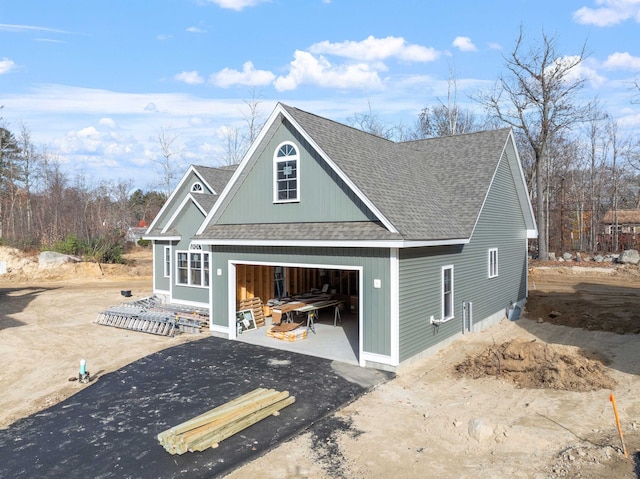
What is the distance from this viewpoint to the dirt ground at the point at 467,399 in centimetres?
654

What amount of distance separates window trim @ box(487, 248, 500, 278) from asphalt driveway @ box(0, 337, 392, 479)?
7.81 meters

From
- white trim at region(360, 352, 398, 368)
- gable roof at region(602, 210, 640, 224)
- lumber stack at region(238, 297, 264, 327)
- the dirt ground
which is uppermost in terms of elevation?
gable roof at region(602, 210, 640, 224)

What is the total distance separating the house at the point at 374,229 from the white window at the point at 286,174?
32 millimetres

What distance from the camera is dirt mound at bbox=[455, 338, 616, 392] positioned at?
9.73m

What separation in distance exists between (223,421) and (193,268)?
41.4 feet

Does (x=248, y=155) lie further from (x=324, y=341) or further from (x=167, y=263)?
(x=167, y=263)

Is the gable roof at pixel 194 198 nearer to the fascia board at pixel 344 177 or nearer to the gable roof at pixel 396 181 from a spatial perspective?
the gable roof at pixel 396 181

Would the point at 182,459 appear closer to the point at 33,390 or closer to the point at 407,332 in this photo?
the point at 33,390

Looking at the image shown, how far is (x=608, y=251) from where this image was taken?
39469 mm

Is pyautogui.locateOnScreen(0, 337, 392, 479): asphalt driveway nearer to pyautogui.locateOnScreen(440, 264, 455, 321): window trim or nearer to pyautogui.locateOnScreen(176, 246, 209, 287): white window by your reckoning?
pyautogui.locateOnScreen(440, 264, 455, 321): window trim

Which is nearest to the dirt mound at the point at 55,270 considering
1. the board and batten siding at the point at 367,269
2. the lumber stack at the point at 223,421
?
the board and batten siding at the point at 367,269

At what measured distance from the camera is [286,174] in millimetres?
13164

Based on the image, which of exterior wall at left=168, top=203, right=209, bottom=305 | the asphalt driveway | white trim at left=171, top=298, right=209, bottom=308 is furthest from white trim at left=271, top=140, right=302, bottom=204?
white trim at left=171, top=298, right=209, bottom=308

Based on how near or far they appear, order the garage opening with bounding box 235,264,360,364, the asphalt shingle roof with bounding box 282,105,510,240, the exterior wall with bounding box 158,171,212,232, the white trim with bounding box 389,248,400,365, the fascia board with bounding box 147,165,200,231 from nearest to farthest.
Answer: the white trim with bounding box 389,248,400,365, the asphalt shingle roof with bounding box 282,105,510,240, the garage opening with bounding box 235,264,360,364, the fascia board with bounding box 147,165,200,231, the exterior wall with bounding box 158,171,212,232
